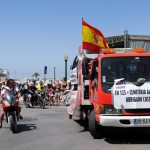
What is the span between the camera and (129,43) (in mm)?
20672

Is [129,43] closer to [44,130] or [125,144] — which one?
[44,130]

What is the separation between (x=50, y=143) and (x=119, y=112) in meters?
1.88

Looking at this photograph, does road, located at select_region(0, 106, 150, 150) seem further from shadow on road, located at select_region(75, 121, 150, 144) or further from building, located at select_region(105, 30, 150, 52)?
building, located at select_region(105, 30, 150, 52)

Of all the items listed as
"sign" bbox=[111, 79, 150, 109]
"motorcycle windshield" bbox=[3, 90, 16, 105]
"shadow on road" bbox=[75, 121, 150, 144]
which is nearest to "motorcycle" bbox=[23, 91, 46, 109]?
"shadow on road" bbox=[75, 121, 150, 144]

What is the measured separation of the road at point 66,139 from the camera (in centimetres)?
1085

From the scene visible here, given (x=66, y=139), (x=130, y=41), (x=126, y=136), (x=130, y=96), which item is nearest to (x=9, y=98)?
(x=66, y=139)

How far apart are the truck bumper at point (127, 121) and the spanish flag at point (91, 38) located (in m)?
3.37

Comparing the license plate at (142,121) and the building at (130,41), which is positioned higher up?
the building at (130,41)

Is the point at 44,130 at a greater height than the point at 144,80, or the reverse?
the point at 144,80

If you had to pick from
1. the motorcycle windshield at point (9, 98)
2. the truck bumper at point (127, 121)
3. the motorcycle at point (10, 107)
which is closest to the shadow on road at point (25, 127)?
the motorcycle at point (10, 107)

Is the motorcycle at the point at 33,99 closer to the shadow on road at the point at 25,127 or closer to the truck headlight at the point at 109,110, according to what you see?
the shadow on road at the point at 25,127

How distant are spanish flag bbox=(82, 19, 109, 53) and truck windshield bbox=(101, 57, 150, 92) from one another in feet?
6.04

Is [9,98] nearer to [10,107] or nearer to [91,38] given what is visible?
[10,107]

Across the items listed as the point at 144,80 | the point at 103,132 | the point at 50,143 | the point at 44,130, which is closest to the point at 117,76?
the point at 144,80
